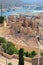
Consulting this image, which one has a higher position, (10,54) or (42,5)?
→ (42,5)

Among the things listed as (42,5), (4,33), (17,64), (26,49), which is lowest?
(17,64)

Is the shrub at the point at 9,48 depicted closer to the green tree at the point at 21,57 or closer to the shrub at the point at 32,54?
the green tree at the point at 21,57

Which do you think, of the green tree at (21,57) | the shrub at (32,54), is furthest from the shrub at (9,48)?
the shrub at (32,54)

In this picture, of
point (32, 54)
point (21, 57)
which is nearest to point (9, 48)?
point (21, 57)

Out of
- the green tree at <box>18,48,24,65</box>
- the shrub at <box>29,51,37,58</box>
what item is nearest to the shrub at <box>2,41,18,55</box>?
the green tree at <box>18,48,24,65</box>

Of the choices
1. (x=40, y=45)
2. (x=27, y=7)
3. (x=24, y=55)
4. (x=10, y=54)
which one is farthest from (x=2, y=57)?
(x=27, y=7)

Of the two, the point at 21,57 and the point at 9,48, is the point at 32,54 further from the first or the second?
the point at 9,48

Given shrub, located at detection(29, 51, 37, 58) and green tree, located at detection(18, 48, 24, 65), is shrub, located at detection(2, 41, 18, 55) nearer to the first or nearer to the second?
green tree, located at detection(18, 48, 24, 65)

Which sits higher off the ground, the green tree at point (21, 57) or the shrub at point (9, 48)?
the shrub at point (9, 48)

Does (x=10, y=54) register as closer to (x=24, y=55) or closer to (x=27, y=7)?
(x=24, y=55)

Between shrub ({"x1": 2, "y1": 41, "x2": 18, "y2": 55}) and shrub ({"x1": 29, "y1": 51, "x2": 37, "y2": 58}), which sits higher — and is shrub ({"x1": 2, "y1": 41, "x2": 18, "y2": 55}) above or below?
above
